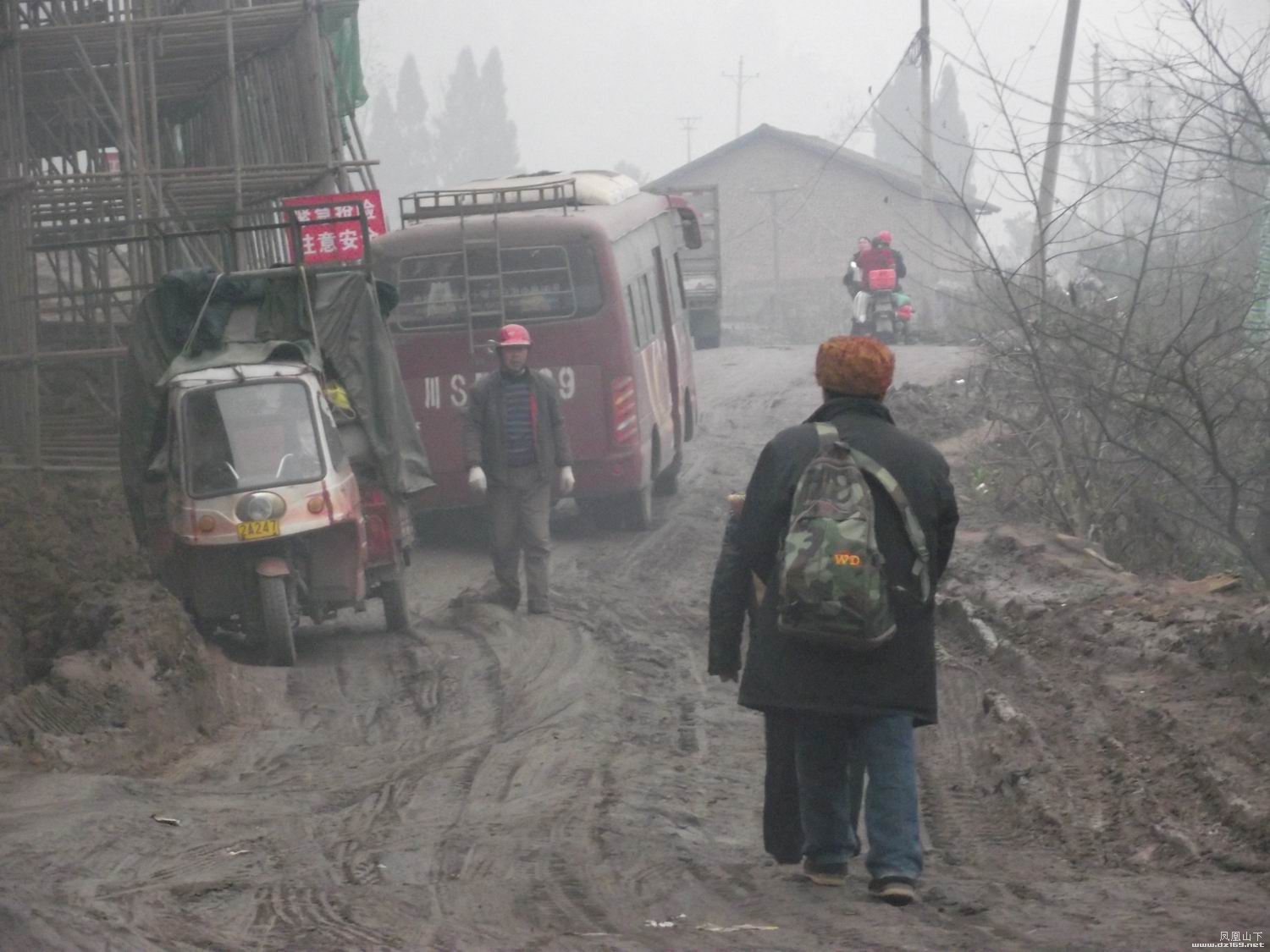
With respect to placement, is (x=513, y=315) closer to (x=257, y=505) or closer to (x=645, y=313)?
(x=645, y=313)

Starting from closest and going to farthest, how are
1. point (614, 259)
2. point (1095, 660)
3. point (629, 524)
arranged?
1. point (1095, 660)
2. point (614, 259)
3. point (629, 524)

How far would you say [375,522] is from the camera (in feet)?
35.6

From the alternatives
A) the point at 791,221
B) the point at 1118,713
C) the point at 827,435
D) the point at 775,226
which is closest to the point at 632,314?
the point at 1118,713

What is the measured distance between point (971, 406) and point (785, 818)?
47.3 feet

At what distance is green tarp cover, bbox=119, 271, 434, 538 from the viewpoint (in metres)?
10.6

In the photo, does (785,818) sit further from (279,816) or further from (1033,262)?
(1033,262)

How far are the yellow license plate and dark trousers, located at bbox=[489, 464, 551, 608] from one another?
198cm

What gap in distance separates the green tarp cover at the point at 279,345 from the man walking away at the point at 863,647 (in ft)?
19.8

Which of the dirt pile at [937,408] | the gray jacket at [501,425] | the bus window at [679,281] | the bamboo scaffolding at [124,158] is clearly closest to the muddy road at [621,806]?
the gray jacket at [501,425]

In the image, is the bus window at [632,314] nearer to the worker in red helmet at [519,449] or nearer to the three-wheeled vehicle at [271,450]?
the worker in red helmet at [519,449]

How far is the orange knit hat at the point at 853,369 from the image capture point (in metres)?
5.16

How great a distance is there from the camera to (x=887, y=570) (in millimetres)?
4973

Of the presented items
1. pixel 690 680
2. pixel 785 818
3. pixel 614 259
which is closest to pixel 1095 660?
pixel 690 680

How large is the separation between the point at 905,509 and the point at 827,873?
3.97ft
